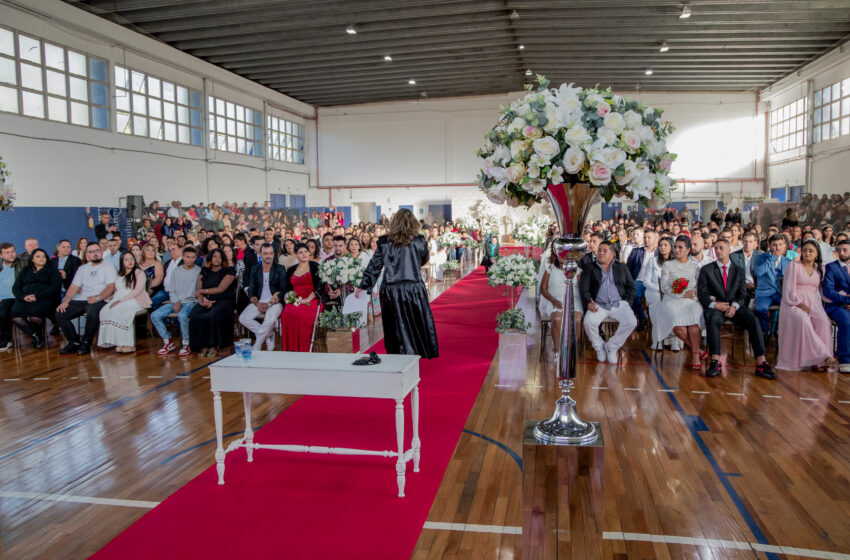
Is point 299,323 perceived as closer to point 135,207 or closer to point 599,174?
point 599,174

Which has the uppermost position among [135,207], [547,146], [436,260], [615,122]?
[135,207]

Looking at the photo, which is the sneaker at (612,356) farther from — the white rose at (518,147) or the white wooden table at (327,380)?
the white rose at (518,147)

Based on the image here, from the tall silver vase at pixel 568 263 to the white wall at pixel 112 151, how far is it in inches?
522

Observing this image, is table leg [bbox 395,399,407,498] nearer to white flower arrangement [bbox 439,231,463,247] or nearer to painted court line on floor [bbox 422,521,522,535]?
painted court line on floor [bbox 422,521,522,535]

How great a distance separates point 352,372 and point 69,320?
6080 millimetres

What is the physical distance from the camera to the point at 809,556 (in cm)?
317

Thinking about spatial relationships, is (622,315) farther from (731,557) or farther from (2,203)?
(2,203)

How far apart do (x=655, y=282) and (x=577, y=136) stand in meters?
5.75

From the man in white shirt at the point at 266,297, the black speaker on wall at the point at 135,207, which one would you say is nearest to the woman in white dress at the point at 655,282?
the man in white shirt at the point at 266,297

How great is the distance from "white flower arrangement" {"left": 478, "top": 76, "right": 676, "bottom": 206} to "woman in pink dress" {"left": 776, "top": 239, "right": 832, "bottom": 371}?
462 centimetres

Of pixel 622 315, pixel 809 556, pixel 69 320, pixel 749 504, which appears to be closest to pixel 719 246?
pixel 622 315

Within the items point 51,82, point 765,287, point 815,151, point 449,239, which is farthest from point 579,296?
point 815,151

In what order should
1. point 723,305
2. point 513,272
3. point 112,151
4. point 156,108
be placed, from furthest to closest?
point 156,108 → point 112,151 → point 513,272 → point 723,305

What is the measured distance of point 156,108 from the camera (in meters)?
17.5
